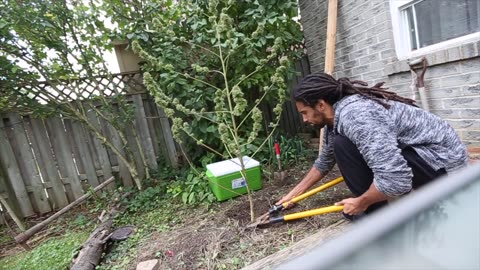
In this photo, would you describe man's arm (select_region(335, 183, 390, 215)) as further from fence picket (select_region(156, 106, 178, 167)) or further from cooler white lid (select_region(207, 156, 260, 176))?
fence picket (select_region(156, 106, 178, 167))

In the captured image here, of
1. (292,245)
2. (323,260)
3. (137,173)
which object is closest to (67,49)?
(137,173)

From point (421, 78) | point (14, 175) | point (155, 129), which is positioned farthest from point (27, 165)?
point (421, 78)

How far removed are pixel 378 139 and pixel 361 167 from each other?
300 millimetres

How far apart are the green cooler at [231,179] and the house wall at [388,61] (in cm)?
167

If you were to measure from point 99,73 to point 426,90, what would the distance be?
141 inches

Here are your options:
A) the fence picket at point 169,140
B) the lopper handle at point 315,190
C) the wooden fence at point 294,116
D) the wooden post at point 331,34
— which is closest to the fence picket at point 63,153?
the fence picket at point 169,140

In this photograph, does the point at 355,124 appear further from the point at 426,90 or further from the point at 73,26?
the point at 73,26

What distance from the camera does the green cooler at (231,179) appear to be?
2646 millimetres

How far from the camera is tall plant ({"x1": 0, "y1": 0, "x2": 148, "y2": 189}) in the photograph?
280 cm

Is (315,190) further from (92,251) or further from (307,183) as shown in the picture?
(92,251)

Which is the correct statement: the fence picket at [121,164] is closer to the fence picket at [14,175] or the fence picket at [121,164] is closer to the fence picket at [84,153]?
the fence picket at [84,153]

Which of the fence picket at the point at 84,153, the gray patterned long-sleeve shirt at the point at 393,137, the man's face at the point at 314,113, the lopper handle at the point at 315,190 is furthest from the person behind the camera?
the fence picket at the point at 84,153

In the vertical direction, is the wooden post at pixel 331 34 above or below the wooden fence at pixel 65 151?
above

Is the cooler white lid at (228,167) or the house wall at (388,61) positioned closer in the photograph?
the house wall at (388,61)
